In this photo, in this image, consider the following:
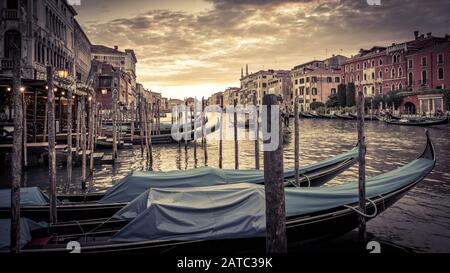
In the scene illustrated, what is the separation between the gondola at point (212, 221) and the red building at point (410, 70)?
3950 centimetres

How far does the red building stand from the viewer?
40969 millimetres

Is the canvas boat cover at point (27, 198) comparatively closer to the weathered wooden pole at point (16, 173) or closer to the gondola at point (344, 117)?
the weathered wooden pole at point (16, 173)

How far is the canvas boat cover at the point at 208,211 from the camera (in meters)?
4.78

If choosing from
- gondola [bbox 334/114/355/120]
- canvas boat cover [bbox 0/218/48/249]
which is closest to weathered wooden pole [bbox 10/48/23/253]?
canvas boat cover [bbox 0/218/48/249]

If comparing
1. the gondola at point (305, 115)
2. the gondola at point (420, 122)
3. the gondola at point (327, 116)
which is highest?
the gondola at point (305, 115)

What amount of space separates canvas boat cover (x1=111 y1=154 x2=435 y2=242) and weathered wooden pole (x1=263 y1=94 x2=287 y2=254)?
0.73 meters

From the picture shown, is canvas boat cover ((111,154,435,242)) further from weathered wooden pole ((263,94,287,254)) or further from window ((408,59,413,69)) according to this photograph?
window ((408,59,413,69))

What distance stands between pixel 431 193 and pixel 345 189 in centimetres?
482

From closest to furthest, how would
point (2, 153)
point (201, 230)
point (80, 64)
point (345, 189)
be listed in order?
point (201, 230) < point (345, 189) < point (2, 153) < point (80, 64)

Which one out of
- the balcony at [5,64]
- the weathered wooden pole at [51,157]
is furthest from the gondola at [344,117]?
the weathered wooden pole at [51,157]

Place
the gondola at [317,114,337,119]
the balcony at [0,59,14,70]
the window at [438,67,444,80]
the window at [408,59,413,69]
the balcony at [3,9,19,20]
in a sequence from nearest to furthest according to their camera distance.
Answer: the balcony at [0,59,14,70]
the balcony at [3,9,19,20]
the window at [438,67,444,80]
the window at [408,59,413,69]
the gondola at [317,114,337,119]
